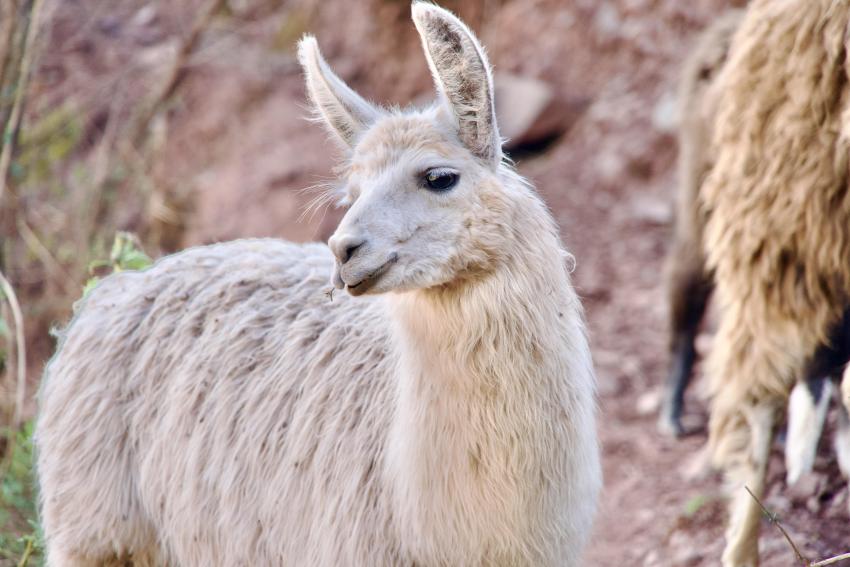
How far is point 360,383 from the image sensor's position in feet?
11.1

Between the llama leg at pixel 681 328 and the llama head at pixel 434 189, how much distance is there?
2562 millimetres

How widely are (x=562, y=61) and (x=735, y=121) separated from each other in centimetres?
424

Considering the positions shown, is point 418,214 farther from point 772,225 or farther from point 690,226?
point 690,226

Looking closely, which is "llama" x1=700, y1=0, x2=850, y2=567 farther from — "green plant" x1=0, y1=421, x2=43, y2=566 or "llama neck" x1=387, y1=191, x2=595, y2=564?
"green plant" x1=0, y1=421, x2=43, y2=566

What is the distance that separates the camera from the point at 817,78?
3.74 m

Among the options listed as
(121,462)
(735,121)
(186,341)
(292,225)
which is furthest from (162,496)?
(292,225)

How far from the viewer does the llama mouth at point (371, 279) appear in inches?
109

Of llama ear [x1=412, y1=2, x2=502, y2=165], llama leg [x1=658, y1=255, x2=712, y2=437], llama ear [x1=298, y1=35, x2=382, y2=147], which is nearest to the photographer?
llama ear [x1=412, y1=2, x2=502, y2=165]

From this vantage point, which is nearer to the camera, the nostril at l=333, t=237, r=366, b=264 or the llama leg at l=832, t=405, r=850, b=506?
the nostril at l=333, t=237, r=366, b=264

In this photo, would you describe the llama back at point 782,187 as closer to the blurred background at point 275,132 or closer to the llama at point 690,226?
the llama at point 690,226

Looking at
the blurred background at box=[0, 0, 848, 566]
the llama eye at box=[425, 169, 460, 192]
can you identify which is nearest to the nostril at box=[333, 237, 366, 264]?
the llama eye at box=[425, 169, 460, 192]

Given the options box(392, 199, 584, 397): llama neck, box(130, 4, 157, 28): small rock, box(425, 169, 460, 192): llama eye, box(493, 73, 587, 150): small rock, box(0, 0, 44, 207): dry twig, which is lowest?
box(392, 199, 584, 397): llama neck

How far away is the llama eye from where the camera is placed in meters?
2.89

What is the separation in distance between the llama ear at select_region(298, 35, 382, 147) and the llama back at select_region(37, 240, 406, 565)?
1.91ft
